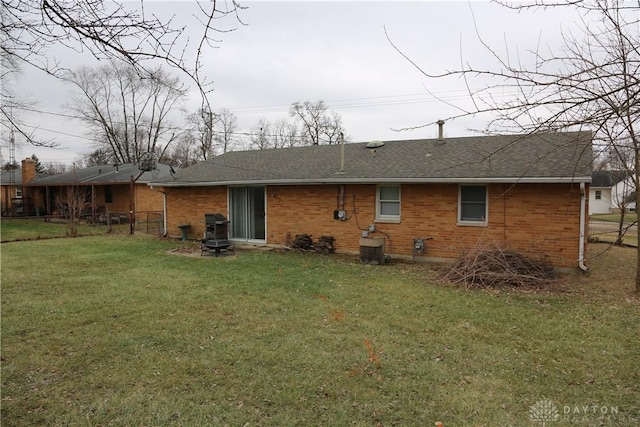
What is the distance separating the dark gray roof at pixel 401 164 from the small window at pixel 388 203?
0.56 m

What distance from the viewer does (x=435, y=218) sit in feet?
35.3

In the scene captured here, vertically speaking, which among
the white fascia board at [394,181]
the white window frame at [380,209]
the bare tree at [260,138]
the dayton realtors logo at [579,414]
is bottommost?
the dayton realtors logo at [579,414]

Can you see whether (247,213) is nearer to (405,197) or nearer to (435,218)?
(405,197)

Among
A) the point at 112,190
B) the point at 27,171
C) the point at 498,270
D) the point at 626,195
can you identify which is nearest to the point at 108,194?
the point at 112,190

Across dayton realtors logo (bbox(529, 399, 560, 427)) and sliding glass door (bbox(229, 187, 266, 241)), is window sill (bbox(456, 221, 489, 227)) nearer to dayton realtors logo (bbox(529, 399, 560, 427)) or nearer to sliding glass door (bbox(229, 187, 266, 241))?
sliding glass door (bbox(229, 187, 266, 241))

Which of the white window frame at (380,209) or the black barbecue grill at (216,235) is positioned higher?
the white window frame at (380,209)

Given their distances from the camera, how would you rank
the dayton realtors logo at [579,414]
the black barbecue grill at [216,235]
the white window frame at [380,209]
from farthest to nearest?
the black barbecue grill at [216,235] → the white window frame at [380,209] → the dayton realtors logo at [579,414]

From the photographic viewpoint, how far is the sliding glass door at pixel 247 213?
14.0m

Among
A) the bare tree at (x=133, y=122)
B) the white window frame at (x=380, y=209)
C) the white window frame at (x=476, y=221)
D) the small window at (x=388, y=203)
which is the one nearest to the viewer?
the white window frame at (x=476, y=221)

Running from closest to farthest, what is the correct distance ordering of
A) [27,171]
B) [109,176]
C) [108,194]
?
[109,176] → [108,194] → [27,171]

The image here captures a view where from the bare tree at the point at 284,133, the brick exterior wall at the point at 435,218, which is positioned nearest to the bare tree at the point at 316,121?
the bare tree at the point at 284,133

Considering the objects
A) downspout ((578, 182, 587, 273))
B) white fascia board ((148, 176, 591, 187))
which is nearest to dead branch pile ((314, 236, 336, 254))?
→ white fascia board ((148, 176, 591, 187))

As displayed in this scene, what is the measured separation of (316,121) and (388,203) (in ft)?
109

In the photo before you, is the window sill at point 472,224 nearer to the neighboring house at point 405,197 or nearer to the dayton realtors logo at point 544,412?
the neighboring house at point 405,197
